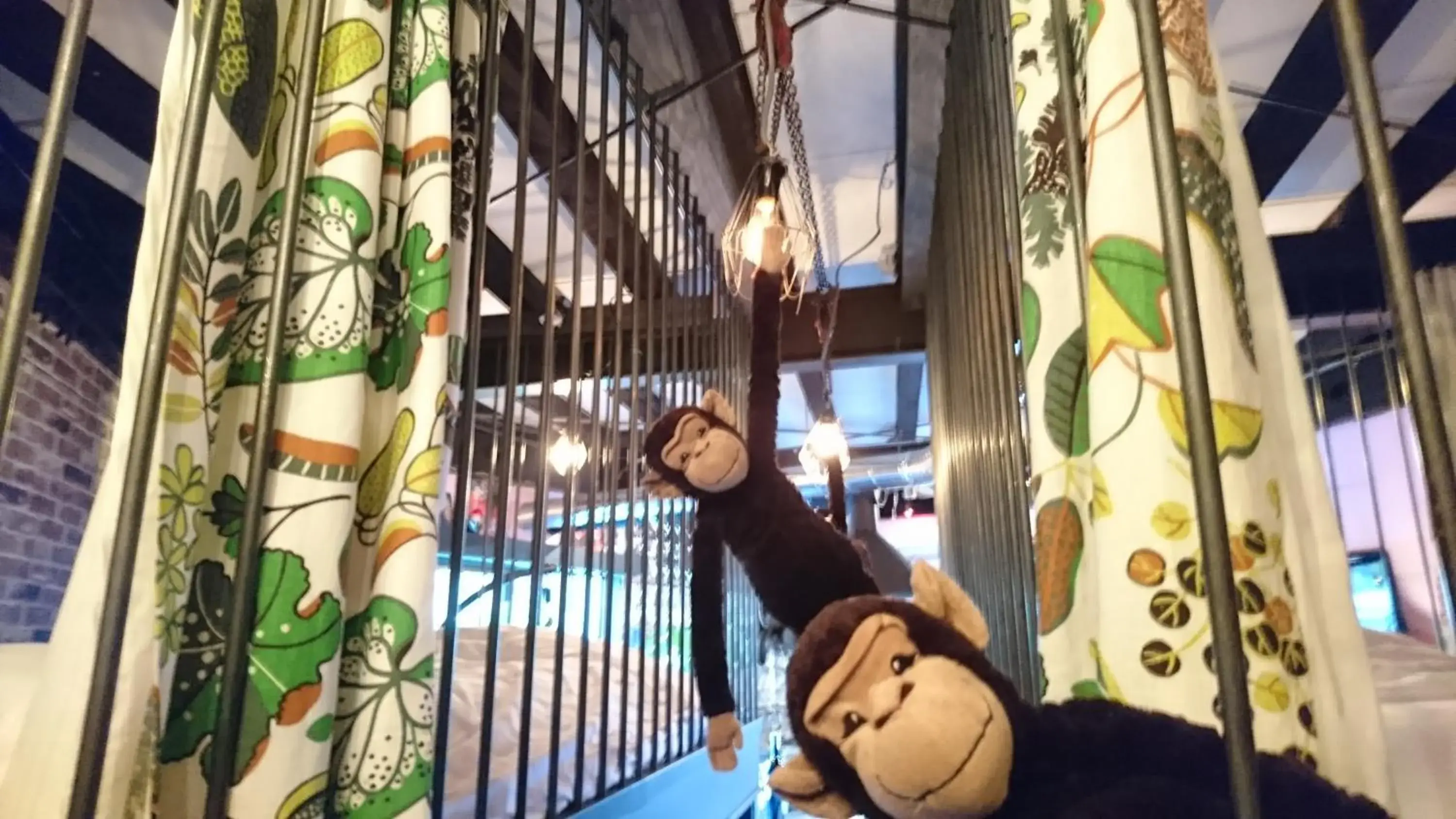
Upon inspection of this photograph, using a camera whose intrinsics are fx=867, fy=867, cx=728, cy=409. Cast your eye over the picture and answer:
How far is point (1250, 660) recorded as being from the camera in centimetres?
46

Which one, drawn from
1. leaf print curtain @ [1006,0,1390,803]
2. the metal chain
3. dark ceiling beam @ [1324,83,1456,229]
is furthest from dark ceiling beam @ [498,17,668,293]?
dark ceiling beam @ [1324,83,1456,229]

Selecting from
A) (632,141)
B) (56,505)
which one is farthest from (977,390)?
(56,505)

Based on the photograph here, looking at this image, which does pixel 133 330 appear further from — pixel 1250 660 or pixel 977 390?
pixel 977 390

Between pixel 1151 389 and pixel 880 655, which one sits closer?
pixel 880 655

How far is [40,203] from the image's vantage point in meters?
0.45

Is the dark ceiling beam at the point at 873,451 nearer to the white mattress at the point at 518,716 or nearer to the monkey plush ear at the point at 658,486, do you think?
the white mattress at the point at 518,716

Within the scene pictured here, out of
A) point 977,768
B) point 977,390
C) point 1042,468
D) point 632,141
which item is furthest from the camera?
point 632,141

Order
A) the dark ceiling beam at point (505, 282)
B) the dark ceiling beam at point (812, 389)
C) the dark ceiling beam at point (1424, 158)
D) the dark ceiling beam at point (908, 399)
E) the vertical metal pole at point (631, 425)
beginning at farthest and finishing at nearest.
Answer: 1. the dark ceiling beam at point (908, 399)
2. the dark ceiling beam at point (812, 389)
3. the dark ceiling beam at point (505, 282)
4. the dark ceiling beam at point (1424, 158)
5. the vertical metal pole at point (631, 425)

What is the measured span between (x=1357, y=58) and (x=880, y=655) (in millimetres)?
346

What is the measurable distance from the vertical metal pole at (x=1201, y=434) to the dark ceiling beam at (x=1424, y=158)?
190 centimetres

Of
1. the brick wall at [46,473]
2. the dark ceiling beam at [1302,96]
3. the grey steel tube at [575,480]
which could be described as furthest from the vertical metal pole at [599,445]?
the brick wall at [46,473]

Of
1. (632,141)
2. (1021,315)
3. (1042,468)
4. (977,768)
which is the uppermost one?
(632,141)

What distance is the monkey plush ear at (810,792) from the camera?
0.40m

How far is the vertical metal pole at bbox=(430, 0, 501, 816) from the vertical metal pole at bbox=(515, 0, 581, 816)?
55mm
